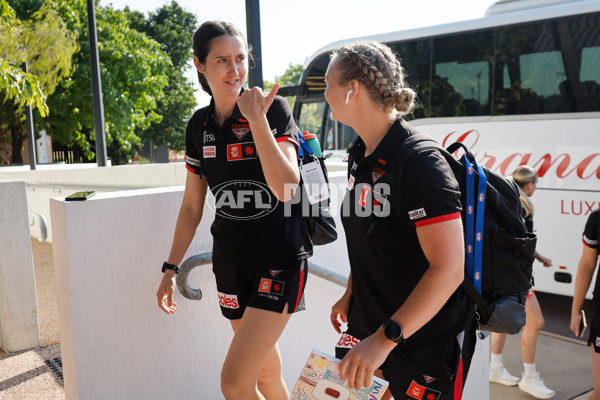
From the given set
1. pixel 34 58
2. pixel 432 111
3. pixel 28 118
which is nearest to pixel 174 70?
pixel 34 58

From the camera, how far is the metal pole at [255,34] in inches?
187

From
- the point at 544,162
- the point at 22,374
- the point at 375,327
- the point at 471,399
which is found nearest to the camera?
the point at 375,327

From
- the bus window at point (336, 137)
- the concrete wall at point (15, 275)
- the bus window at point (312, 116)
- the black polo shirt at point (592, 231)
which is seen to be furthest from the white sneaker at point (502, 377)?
the bus window at point (312, 116)

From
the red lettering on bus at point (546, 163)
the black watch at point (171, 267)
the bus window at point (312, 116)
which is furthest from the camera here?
the bus window at point (312, 116)

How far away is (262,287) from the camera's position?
236cm

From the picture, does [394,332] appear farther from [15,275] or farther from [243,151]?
[15,275]

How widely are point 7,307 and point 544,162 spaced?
632 centimetres

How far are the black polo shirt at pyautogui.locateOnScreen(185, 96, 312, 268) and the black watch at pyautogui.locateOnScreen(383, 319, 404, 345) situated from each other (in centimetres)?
83

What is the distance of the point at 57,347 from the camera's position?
15.3 ft

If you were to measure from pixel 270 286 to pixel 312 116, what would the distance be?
362 inches

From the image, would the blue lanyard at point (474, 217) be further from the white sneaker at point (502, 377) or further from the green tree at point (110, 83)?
the green tree at point (110, 83)

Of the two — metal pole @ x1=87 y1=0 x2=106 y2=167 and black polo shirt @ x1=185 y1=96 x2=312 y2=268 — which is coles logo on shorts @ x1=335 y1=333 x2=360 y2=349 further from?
metal pole @ x1=87 y1=0 x2=106 y2=167

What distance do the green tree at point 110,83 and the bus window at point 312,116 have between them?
46.5 feet

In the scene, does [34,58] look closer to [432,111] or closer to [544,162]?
[432,111]
